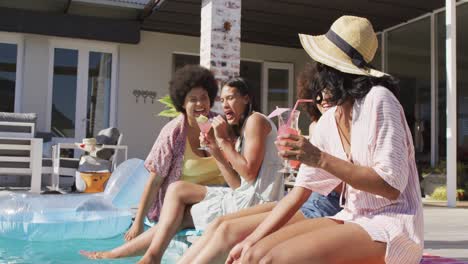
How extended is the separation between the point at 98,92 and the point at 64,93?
66 centimetres

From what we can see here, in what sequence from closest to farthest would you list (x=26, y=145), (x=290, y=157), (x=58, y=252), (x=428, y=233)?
(x=290, y=157) → (x=58, y=252) → (x=428, y=233) → (x=26, y=145)

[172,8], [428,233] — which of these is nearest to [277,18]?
[172,8]

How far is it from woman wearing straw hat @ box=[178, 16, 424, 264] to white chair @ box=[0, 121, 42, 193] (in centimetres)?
602

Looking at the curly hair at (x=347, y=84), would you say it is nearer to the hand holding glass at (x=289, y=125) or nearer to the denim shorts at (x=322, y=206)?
the hand holding glass at (x=289, y=125)

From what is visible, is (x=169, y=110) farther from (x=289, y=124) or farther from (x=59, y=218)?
(x=289, y=124)

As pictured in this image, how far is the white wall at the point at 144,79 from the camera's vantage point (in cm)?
1023

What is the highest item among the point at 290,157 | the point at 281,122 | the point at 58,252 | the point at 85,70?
the point at 85,70

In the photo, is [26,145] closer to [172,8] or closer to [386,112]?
[172,8]

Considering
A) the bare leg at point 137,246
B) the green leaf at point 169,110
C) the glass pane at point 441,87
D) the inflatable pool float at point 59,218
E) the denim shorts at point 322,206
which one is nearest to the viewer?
the denim shorts at point 322,206

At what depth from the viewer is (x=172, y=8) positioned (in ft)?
29.2

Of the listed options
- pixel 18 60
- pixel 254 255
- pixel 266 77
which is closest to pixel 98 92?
pixel 18 60

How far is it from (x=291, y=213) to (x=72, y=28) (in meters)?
8.49

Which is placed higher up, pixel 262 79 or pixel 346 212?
pixel 262 79

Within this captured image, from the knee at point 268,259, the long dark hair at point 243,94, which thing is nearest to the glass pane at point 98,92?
the long dark hair at point 243,94
